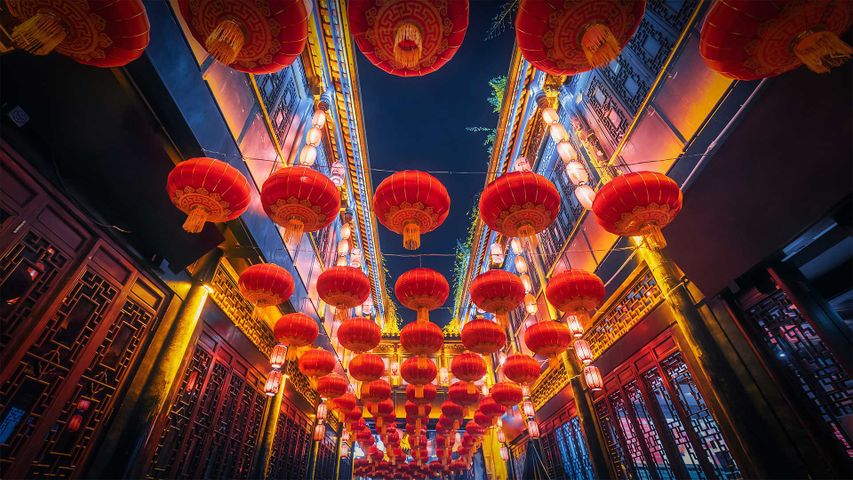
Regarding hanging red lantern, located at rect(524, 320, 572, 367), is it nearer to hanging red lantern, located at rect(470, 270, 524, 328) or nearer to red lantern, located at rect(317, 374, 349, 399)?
hanging red lantern, located at rect(470, 270, 524, 328)

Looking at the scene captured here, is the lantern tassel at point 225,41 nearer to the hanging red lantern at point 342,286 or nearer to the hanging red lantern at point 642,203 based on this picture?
the hanging red lantern at point 342,286

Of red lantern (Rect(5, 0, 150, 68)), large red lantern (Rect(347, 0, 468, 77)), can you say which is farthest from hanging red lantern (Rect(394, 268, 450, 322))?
red lantern (Rect(5, 0, 150, 68))

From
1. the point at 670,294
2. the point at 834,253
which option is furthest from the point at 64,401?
the point at 834,253

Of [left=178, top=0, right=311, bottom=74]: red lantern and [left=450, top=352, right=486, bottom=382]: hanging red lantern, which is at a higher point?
[left=178, top=0, right=311, bottom=74]: red lantern

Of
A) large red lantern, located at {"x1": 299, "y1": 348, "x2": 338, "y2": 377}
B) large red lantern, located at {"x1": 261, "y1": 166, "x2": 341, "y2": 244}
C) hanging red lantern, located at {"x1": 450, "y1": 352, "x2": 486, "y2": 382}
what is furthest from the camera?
hanging red lantern, located at {"x1": 450, "y1": 352, "x2": 486, "y2": 382}

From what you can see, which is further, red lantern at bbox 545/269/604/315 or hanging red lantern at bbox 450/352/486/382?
hanging red lantern at bbox 450/352/486/382

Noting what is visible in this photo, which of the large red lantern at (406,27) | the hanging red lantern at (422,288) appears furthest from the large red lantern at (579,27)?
the hanging red lantern at (422,288)

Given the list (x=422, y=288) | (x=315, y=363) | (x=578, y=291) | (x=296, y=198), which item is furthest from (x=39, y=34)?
(x=315, y=363)

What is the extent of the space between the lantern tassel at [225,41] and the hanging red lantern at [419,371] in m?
6.04

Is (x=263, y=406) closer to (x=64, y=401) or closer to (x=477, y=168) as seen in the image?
(x=64, y=401)

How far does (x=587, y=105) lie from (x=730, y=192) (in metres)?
3.97

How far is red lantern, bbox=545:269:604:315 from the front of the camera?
5.23m

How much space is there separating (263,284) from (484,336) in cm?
395

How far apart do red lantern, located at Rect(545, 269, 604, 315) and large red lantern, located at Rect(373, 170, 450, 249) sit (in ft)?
7.80
